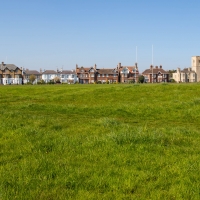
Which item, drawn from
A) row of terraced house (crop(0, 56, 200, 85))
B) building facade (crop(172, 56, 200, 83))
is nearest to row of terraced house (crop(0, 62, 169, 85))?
row of terraced house (crop(0, 56, 200, 85))

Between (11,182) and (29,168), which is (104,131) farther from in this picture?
(11,182)

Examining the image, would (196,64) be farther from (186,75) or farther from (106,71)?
(106,71)

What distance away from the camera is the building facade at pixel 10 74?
160m

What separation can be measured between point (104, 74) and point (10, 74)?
50.7m

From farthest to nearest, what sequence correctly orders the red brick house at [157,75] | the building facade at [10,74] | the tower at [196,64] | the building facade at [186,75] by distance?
the building facade at [186,75] → the tower at [196,64] → the red brick house at [157,75] → the building facade at [10,74]

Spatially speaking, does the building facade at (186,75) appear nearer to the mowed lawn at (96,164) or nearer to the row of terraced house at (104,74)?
the row of terraced house at (104,74)

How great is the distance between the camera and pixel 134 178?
21.9ft

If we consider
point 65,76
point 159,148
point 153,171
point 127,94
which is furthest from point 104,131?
point 65,76

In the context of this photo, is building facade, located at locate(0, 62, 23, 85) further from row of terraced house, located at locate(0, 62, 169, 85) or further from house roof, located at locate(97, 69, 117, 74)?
house roof, located at locate(97, 69, 117, 74)

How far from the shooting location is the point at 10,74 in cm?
16188

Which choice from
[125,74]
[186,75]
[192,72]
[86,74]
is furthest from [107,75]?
[192,72]

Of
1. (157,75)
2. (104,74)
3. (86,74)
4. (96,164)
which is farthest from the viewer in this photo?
(86,74)

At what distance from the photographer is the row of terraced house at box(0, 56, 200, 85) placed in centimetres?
16234


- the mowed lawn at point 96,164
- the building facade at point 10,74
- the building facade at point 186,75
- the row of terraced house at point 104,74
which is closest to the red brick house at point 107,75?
the row of terraced house at point 104,74
